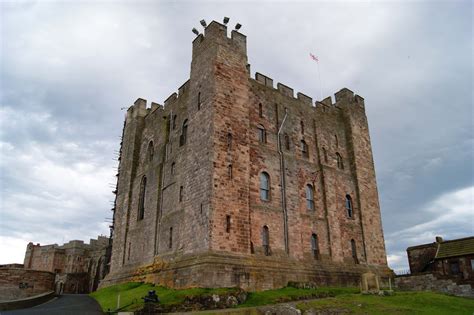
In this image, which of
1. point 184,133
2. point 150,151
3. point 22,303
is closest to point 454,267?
point 184,133

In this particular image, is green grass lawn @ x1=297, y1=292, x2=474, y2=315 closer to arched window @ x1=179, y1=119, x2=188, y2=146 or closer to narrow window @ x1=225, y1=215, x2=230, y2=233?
narrow window @ x1=225, y1=215, x2=230, y2=233

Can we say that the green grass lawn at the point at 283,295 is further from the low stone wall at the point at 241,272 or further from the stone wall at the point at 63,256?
the stone wall at the point at 63,256

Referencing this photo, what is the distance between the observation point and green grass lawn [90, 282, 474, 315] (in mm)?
16422

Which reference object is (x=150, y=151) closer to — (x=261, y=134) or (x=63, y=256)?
(x=261, y=134)

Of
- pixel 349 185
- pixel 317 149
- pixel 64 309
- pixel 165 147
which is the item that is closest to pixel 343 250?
pixel 349 185

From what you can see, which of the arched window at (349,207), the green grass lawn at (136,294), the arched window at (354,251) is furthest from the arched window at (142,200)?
the arched window at (354,251)

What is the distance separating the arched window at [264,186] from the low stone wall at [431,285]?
1326cm

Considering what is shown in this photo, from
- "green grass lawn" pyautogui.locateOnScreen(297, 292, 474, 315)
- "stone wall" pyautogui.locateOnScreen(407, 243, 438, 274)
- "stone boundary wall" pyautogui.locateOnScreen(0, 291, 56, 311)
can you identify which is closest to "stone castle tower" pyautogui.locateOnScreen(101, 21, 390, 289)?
"green grass lawn" pyautogui.locateOnScreen(297, 292, 474, 315)

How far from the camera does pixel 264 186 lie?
25.1 metres

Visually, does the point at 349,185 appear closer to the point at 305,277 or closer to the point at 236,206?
the point at 305,277

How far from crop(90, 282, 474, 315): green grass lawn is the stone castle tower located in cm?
109

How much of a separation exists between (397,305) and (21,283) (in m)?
26.4

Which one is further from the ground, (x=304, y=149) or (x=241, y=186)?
(x=304, y=149)

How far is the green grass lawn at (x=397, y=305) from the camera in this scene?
1605cm
